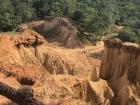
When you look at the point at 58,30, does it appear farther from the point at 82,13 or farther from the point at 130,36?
the point at 130,36

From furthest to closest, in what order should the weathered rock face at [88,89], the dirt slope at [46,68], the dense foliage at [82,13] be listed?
the dense foliage at [82,13] → the weathered rock face at [88,89] → the dirt slope at [46,68]

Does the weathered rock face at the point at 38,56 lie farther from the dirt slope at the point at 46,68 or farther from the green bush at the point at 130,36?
the green bush at the point at 130,36

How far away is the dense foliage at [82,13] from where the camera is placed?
168ft

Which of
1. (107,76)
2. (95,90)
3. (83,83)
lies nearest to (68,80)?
(83,83)

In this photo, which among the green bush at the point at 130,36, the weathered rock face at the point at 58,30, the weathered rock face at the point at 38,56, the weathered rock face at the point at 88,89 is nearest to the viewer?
the weathered rock face at the point at 88,89

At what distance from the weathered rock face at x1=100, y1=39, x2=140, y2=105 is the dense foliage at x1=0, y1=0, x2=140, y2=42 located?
20657 millimetres

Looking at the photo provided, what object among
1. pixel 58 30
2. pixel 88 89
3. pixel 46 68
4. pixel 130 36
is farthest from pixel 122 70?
pixel 58 30

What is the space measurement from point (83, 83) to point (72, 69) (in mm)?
13664

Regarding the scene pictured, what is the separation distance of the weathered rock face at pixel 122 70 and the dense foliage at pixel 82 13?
2066 cm

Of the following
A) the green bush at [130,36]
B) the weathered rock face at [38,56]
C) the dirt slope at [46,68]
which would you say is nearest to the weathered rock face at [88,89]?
the dirt slope at [46,68]

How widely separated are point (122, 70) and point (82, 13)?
1274 inches

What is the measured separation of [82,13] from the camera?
55.4 m

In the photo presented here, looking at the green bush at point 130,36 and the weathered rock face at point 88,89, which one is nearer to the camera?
the weathered rock face at point 88,89

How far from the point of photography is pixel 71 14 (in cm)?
5756
